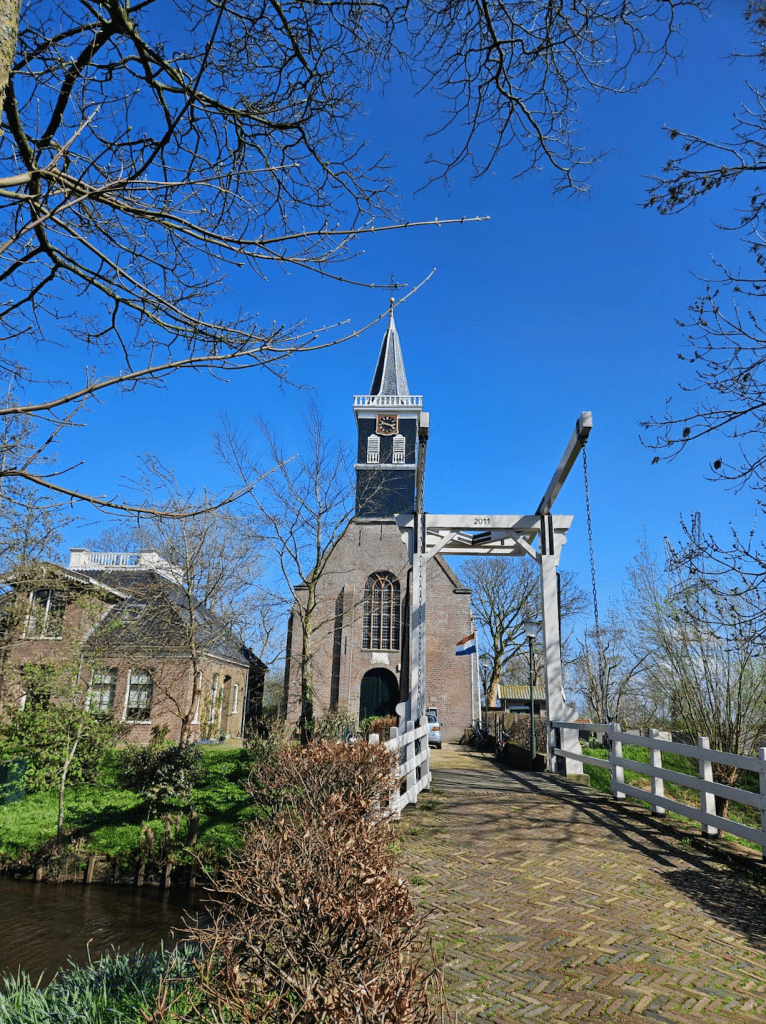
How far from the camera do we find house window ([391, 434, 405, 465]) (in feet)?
131

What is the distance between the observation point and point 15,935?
415 inches

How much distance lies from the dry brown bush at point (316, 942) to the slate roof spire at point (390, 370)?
40760 mm

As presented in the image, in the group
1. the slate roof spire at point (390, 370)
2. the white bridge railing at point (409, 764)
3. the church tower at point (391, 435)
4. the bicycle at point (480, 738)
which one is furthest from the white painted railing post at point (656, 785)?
the slate roof spire at point (390, 370)

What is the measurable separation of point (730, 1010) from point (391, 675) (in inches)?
1116

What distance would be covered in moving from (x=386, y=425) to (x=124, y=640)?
964 inches

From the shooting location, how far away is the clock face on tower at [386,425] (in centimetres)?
4109

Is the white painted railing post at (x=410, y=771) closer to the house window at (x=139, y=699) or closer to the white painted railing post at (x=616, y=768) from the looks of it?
the white painted railing post at (x=616, y=768)

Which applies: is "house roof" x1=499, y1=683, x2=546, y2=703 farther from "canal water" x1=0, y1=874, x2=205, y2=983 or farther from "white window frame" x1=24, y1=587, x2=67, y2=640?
"canal water" x1=0, y1=874, x2=205, y2=983

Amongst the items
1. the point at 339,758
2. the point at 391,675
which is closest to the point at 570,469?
the point at 339,758

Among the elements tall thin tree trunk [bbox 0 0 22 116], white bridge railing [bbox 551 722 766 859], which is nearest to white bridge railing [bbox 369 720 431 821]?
white bridge railing [bbox 551 722 766 859]

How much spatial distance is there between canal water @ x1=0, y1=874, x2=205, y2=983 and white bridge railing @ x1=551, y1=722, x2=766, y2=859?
265 inches

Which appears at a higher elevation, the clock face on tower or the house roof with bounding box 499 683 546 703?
the clock face on tower

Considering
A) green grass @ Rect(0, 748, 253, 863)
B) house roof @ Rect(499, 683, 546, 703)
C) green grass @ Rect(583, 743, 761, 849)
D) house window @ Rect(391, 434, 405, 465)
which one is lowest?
green grass @ Rect(0, 748, 253, 863)

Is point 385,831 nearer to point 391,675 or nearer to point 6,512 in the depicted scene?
point 6,512
